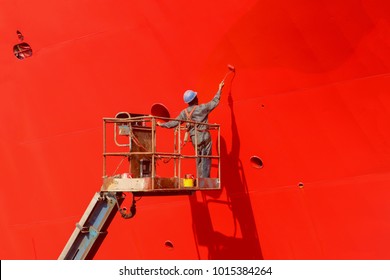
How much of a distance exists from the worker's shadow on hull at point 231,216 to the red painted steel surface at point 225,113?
0.01m

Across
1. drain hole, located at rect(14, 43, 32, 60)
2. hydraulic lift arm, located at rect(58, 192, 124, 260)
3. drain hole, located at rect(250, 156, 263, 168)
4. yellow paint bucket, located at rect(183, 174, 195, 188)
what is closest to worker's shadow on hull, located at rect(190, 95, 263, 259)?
drain hole, located at rect(250, 156, 263, 168)

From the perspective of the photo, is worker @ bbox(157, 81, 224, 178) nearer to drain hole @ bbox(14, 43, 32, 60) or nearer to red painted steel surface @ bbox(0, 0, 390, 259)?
red painted steel surface @ bbox(0, 0, 390, 259)

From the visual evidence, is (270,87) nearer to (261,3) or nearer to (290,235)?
(261,3)

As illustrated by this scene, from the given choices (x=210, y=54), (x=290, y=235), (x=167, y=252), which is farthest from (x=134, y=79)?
(x=290, y=235)

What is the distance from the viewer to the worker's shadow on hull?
6.11 meters

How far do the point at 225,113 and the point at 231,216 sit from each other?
3.40 ft

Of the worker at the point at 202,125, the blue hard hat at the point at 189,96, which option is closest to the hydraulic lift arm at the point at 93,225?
the worker at the point at 202,125

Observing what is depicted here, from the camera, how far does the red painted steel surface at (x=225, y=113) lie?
5633 mm

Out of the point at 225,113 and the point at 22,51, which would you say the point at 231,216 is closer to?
the point at 225,113

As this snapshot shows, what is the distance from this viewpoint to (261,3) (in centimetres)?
580

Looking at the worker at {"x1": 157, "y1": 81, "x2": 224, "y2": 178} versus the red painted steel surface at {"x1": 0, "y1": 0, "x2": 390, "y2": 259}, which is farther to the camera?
the worker at {"x1": 157, "y1": 81, "x2": 224, "y2": 178}

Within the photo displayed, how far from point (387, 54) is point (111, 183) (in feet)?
8.83

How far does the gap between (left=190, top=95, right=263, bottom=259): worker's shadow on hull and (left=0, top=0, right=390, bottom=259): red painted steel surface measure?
1 centimetres

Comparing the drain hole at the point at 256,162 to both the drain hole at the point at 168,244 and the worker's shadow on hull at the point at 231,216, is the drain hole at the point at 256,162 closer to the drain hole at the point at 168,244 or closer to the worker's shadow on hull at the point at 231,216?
the worker's shadow on hull at the point at 231,216
